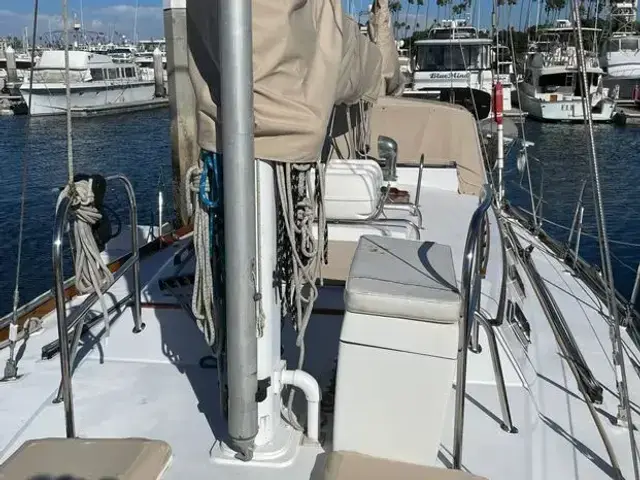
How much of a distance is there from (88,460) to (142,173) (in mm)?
18928

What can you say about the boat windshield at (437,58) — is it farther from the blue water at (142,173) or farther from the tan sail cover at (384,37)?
the tan sail cover at (384,37)

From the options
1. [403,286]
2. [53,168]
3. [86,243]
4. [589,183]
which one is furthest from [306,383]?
[53,168]

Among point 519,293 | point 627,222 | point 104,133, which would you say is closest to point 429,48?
point 627,222

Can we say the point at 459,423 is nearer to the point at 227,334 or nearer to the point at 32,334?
the point at 227,334

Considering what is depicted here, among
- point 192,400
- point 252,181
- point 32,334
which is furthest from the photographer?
point 32,334

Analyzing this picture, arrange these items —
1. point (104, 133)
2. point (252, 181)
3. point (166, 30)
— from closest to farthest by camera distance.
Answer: point (252, 181), point (166, 30), point (104, 133)

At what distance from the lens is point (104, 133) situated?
3105 cm

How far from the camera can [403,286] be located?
2.43 metres

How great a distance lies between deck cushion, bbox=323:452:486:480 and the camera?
2320 mm

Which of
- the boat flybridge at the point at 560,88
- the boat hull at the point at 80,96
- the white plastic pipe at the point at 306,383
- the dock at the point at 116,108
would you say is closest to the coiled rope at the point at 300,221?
the white plastic pipe at the point at 306,383

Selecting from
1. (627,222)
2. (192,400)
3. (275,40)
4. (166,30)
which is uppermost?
(166,30)

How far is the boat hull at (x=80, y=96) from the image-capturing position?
36.3 metres

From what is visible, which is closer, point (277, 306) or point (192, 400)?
point (277, 306)

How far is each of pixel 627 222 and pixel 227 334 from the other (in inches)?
558
